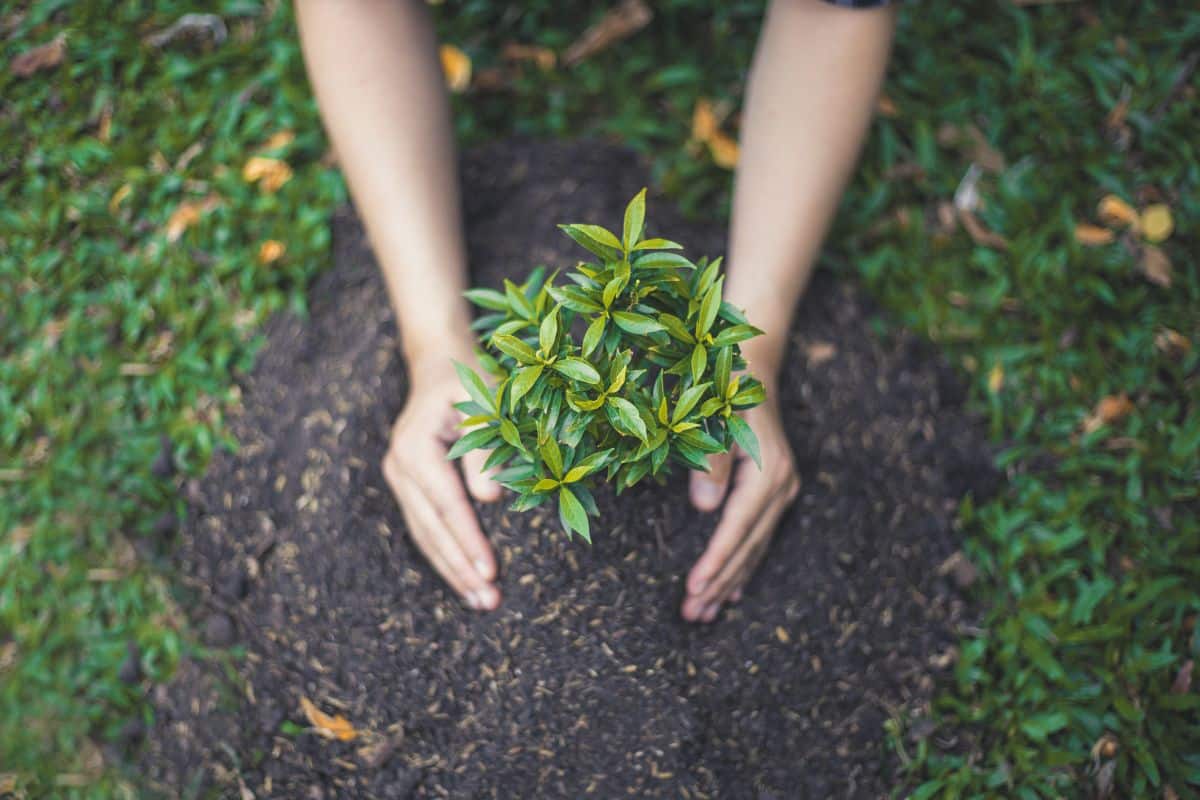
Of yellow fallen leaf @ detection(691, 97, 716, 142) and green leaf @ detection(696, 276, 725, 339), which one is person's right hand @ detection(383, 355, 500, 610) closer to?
green leaf @ detection(696, 276, 725, 339)

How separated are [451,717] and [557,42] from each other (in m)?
2.23

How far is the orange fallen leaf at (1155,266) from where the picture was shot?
117 inches

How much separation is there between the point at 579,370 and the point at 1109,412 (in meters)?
2.00

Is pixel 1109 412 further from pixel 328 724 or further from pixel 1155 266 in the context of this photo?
pixel 328 724

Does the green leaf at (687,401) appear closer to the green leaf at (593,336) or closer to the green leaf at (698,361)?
the green leaf at (698,361)

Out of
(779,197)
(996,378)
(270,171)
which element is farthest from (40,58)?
(996,378)

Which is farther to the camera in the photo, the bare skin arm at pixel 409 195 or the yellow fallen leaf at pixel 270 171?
the yellow fallen leaf at pixel 270 171

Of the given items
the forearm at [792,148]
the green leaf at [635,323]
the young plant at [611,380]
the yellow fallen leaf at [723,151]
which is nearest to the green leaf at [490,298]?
the young plant at [611,380]

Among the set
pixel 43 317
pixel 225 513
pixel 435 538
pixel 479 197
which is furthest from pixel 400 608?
pixel 43 317

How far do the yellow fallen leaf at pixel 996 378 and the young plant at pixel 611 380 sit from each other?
1.45 meters

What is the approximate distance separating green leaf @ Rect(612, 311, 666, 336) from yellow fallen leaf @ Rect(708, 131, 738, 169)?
62.8 inches

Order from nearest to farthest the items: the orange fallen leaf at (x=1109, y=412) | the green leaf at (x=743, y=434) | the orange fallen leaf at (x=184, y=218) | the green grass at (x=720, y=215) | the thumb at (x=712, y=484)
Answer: the green leaf at (x=743, y=434) → the thumb at (x=712, y=484) → the green grass at (x=720, y=215) → the orange fallen leaf at (x=1109, y=412) → the orange fallen leaf at (x=184, y=218)

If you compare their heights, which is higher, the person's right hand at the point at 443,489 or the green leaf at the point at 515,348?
the green leaf at the point at 515,348

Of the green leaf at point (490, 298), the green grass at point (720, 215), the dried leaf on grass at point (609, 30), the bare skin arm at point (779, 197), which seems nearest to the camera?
the green leaf at point (490, 298)
